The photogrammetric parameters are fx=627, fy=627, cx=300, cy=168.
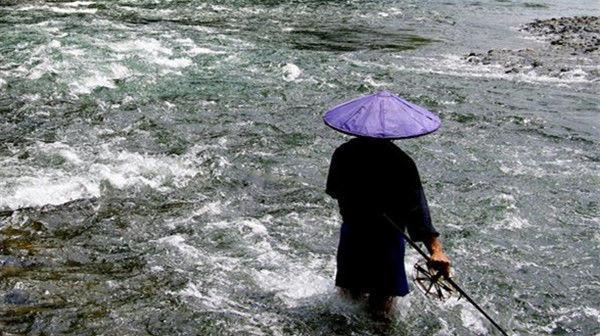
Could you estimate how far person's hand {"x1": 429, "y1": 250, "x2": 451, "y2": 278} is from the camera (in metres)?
4.44

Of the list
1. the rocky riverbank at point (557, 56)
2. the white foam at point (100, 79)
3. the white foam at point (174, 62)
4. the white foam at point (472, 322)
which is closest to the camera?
the white foam at point (472, 322)

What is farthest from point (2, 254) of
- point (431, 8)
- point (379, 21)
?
point (431, 8)

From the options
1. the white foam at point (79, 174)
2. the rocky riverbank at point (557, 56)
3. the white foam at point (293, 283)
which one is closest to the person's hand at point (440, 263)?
the white foam at point (293, 283)

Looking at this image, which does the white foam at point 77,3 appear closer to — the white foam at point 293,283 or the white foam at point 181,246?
the white foam at point 181,246

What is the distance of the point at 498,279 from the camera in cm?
627

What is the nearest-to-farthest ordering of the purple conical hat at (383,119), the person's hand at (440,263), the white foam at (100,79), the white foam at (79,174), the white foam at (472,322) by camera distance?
the purple conical hat at (383,119)
the person's hand at (440,263)
the white foam at (472,322)
the white foam at (79,174)
the white foam at (100,79)

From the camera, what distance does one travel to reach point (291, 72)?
48.1 ft

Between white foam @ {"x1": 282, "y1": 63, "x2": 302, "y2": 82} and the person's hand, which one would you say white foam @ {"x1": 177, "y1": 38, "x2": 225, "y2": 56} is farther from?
the person's hand

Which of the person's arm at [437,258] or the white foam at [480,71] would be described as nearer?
the person's arm at [437,258]

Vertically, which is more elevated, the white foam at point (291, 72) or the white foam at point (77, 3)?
the white foam at point (291, 72)

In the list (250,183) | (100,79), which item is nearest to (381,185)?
(250,183)

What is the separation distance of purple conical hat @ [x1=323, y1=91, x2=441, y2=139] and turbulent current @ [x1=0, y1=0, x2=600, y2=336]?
5.67ft

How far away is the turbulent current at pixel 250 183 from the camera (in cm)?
545

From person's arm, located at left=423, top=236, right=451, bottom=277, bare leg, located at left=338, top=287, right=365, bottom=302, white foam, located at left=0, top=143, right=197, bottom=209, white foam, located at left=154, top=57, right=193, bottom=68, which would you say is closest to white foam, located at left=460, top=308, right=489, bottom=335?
bare leg, located at left=338, top=287, right=365, bottom=302
